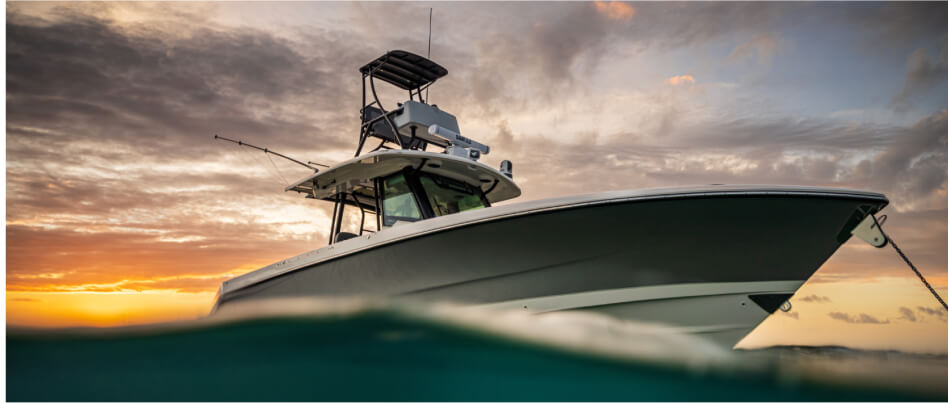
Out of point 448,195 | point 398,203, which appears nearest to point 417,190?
point 398,203

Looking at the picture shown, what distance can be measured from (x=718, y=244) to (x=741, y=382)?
1.07 metres

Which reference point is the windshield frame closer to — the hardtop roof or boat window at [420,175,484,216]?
boat window at [420,175,484,216]

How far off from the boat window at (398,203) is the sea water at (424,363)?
3.95 ft

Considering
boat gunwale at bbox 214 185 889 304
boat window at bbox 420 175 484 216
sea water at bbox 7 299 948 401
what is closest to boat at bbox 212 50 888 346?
boat gunwale at bbox 214 185 889 304

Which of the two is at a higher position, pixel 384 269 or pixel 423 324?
pixel 384 269

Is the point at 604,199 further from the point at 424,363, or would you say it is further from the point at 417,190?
the point at 417,190

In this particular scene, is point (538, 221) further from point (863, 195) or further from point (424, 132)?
point (424, 132)

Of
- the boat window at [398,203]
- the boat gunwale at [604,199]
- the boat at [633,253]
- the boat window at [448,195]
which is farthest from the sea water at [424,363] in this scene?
the boat window at [448,195]

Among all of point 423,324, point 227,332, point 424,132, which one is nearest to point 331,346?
point 423,324

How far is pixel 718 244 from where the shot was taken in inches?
172

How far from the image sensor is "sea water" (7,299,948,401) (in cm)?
338

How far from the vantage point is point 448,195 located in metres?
6.34

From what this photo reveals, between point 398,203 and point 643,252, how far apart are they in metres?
2.86

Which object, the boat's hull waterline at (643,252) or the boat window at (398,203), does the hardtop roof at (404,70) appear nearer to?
the boat window at (398,203)
